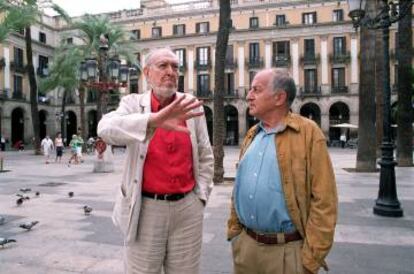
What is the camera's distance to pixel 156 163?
2.74 metres

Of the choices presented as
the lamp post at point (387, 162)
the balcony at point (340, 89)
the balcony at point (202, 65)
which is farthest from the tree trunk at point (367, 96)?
the balcony at point (202, 65)

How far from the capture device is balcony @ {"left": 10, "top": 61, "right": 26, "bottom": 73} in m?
43.8

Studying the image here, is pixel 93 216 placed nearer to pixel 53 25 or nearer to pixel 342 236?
pixel 342 236

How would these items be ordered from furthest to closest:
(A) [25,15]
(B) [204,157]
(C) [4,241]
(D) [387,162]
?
(A) [25,15]
(D) [387,162]
(C) [4,241]
(B) [204,157]

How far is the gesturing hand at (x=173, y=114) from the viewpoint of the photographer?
2.42m

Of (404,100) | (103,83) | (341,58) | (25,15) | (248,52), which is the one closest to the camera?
(103,83)

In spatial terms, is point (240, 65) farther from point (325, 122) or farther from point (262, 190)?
point (262, 190)

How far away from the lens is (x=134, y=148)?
109 inches

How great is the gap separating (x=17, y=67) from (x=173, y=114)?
46.7 meters

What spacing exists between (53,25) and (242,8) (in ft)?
73.3

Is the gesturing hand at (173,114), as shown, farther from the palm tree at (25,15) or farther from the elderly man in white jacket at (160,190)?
the palm tree at (25,15)

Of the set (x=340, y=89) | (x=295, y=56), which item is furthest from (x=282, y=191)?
(x=295, y=56)

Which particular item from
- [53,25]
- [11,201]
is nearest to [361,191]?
[11,201]

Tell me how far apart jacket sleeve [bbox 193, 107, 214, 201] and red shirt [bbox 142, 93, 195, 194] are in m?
0.22
